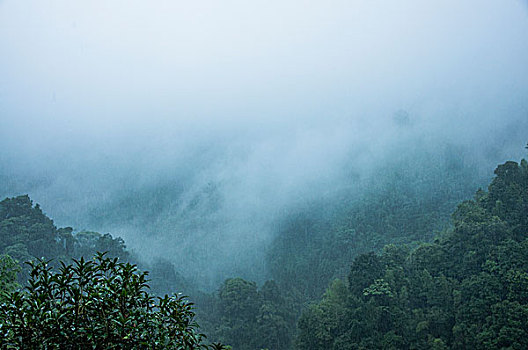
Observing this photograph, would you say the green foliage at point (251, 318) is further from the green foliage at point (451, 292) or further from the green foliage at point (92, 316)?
the green foliage at point (92, 316)

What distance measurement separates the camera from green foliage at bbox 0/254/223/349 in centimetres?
330

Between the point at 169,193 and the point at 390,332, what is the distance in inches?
2390

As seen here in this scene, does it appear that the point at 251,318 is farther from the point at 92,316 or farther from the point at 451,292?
the point at 92,316

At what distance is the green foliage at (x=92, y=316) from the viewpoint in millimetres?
3297

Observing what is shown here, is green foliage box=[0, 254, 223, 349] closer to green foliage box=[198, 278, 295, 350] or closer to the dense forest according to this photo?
the dense forest

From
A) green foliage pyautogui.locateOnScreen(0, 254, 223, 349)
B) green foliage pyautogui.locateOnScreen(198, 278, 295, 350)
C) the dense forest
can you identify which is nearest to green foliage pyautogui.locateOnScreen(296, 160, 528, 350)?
the dense forest

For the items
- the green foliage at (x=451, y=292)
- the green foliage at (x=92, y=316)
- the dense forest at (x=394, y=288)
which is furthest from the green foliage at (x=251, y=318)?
the green foliage at (x=92, y=316)

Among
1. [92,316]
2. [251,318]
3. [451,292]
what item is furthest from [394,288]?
[92,316]

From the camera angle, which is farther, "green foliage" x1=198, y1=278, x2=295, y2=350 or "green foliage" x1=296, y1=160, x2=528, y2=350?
"green foliage" x1=198, y1=278, x2=295, y2=350

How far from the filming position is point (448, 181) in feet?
175

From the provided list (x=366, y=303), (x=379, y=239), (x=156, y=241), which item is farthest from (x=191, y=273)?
(x=366, y=303)

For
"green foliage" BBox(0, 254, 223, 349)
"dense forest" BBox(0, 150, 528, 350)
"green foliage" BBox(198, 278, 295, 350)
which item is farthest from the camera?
"green foliage" BBox(198, 278, 295, 350)

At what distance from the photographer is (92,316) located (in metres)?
3.44

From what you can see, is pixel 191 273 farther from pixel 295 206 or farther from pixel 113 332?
pixel 113 332
